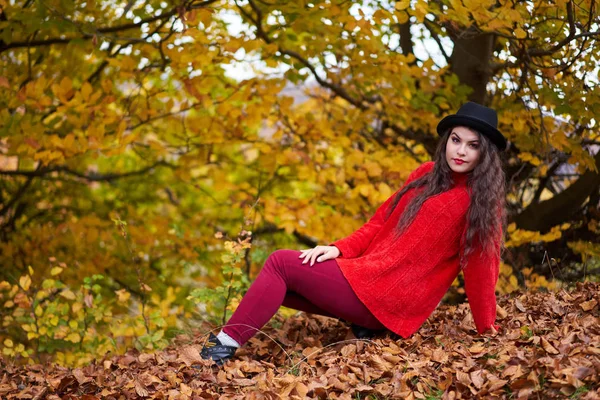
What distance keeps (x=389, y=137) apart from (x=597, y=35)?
3019 millimetres

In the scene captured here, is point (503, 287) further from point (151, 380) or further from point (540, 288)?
point (151, 380)

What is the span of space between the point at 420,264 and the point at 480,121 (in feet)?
2.44

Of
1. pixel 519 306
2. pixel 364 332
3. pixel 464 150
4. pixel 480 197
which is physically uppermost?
pixel 464 150

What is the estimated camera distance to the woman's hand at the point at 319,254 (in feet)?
10.7

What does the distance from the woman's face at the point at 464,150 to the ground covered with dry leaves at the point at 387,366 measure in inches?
31.6

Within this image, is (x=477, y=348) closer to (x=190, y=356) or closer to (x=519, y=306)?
(x=519, y=306)

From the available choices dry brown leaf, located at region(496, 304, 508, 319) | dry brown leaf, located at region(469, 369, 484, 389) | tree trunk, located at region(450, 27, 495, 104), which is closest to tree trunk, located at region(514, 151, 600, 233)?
tree trunk, located at region(450, 27, 495, 104)

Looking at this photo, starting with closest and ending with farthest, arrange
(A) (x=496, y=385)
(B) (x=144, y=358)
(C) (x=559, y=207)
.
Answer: (A) (x=496, y=385), (B) (x=144, y=358), (C) (x=559, y=207)

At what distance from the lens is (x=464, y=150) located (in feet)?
10.6

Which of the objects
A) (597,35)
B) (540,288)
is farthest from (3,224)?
(597,35)

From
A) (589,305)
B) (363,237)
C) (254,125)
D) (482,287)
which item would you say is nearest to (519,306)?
(589,305)

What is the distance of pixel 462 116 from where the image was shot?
3.25 metres

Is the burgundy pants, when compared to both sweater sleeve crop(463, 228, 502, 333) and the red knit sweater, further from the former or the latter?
sweater sleeve crop(463, 228, 502, 333)

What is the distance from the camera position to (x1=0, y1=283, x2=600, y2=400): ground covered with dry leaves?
2430mm
